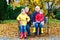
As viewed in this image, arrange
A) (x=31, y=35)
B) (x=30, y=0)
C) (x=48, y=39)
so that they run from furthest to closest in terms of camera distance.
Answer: (x=30, y=0) < (x=31, y=35) < (x=48, y=39)

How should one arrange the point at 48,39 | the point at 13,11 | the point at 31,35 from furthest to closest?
the point at 13,11, the point at 31,35, the point at 48,39

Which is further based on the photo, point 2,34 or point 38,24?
point 2,34

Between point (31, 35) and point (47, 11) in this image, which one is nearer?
point (31, 35)

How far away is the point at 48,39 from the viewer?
1288 centimetres

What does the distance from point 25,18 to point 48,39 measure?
1.43 metres

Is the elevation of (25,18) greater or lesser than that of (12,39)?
greater

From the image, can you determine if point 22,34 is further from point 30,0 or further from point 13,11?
point 13,11

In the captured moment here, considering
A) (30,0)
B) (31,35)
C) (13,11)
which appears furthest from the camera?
(13,11)

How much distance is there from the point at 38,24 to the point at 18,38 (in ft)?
3.72

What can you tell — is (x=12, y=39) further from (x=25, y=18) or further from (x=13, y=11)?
(x=13, y=11)

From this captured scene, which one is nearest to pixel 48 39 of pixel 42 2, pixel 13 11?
pixel 42 2

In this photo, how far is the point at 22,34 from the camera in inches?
518

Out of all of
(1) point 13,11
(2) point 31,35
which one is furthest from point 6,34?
(1) point 13,11

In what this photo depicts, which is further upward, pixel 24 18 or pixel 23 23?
pixel 24 18
